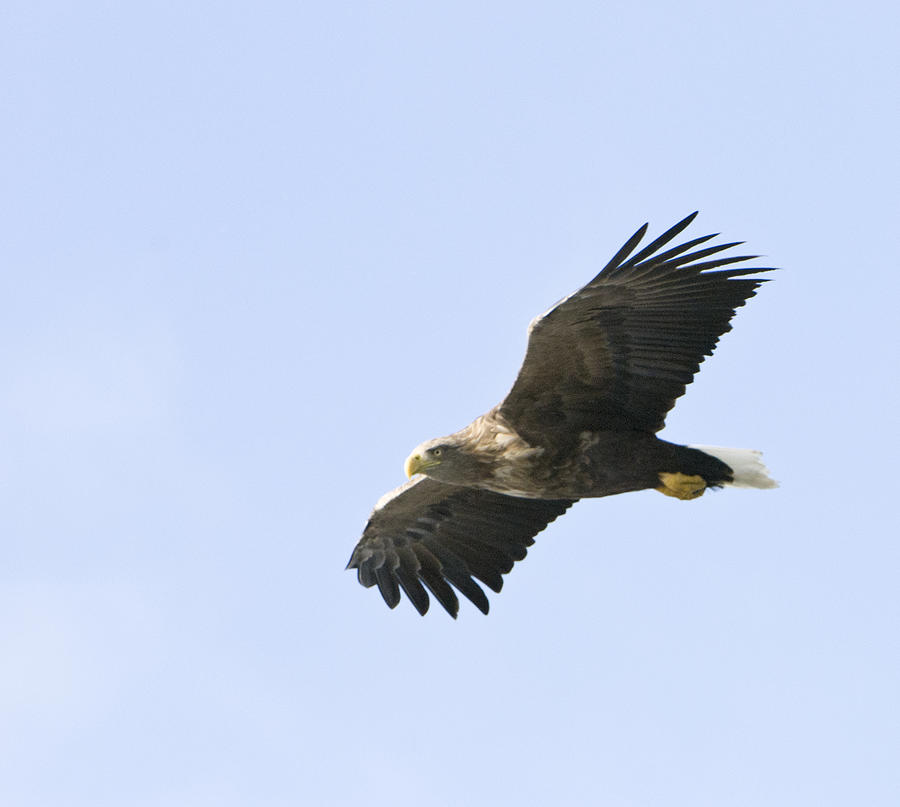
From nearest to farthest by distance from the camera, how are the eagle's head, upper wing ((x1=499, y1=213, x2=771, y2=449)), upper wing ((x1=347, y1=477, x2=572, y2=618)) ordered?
upper wing ((x1=499, y1=213, x2=771, y2=449)), the eagle's head, upper wing ((x1=347, y1=477, x2=572, y2=618))

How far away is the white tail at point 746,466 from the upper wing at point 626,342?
0.55 metres

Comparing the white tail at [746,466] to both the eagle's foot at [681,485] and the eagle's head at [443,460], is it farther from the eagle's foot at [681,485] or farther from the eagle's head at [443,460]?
the eagle's head at [443,460]

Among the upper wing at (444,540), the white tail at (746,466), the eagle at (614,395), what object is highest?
the upper wing at (444,540)

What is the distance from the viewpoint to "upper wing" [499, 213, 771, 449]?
10.8 m

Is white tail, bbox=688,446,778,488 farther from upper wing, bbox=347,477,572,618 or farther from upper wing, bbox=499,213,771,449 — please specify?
upper wing, bbox=347,477,572,618

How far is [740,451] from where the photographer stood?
450 inches

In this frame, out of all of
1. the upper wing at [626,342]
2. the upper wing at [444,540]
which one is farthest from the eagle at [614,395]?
the upper wing at [444,540]

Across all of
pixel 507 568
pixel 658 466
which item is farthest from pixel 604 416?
pixel 507 568

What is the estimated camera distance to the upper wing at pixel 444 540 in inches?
496

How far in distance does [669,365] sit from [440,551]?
9.35ft

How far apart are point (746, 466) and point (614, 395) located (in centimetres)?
114

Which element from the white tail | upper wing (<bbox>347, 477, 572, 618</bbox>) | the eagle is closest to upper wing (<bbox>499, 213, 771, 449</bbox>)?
the eagle

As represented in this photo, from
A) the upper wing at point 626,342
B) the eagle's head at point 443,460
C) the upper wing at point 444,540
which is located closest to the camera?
the upper wing at point 626,342

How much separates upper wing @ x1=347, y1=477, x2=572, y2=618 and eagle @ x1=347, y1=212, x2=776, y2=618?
885 mm
